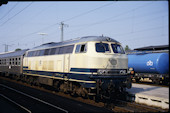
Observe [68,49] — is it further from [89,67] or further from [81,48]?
[89,67]

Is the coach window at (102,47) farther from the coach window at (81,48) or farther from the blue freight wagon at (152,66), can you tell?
the blue freight wagon at (152,66)

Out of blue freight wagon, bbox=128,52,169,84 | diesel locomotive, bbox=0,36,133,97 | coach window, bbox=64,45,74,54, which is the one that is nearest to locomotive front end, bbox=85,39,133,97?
diesel locomotive, bbox=0,36,133,97

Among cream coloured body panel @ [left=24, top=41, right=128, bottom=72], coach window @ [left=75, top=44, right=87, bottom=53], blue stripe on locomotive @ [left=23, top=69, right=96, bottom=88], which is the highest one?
coach window @ [left=75, top=44, right=87, bottom=53]

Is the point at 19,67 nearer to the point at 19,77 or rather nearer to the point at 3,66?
the point at 19,77

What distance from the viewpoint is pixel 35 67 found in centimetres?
1714

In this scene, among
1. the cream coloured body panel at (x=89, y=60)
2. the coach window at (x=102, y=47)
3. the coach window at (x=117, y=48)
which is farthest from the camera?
the coach window at (x=117, y=48)

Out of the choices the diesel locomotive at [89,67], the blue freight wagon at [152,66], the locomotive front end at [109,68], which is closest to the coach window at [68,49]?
the diesel locomotive at [89,67]

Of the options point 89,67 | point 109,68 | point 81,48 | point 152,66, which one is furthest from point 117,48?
point 152,66

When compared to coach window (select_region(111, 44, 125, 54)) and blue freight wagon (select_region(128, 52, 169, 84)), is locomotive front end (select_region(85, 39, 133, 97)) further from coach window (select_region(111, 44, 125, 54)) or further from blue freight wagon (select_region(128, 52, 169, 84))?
blue freight wagon (select_region(128, 52, 169, 84))

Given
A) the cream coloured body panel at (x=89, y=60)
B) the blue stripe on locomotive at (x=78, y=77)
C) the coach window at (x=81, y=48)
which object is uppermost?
the coach window at (x=81, y=48)

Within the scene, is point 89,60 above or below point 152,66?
above

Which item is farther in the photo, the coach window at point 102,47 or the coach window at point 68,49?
the coach window at point 68,49

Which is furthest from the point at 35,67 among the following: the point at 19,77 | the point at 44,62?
the point at 19,77

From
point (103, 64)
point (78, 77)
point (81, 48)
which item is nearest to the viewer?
point (103, 64)
